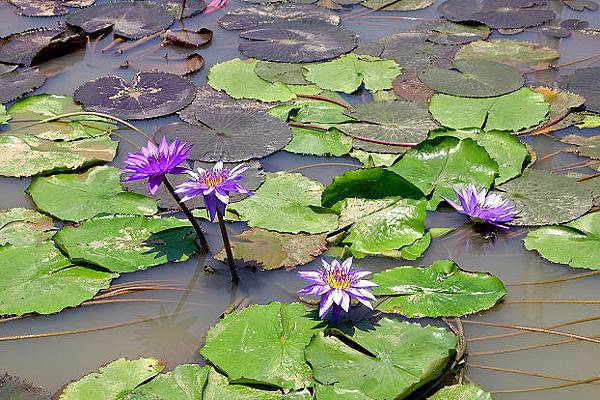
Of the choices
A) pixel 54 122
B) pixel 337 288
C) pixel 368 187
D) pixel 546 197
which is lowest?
pixel 54 122

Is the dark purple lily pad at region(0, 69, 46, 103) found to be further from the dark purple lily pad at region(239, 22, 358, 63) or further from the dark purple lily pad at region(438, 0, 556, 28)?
the dark purple lily pad at region(438, 0, 556, 28)

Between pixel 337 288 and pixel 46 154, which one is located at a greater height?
pixel 337 288

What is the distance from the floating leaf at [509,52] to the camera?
5.11 meters

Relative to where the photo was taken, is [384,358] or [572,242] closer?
[384,358]

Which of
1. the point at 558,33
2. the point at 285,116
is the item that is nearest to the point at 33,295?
the point at 285,116

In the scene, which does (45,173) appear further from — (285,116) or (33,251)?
(285,116)

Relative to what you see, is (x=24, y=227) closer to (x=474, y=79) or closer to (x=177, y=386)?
(x=177, y=386)

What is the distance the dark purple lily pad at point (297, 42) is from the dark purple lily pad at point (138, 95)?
0.67 meters

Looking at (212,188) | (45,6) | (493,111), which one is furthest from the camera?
(45,6)

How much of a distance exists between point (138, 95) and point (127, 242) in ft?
5.19

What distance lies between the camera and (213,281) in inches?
132

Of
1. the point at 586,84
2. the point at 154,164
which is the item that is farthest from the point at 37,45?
the point at 586,84

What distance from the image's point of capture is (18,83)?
4957mm

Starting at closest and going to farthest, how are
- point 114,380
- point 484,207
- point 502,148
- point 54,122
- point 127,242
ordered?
point 114,380 < point 127,242 < point 484,207 < point 502,148 < point 54,122
